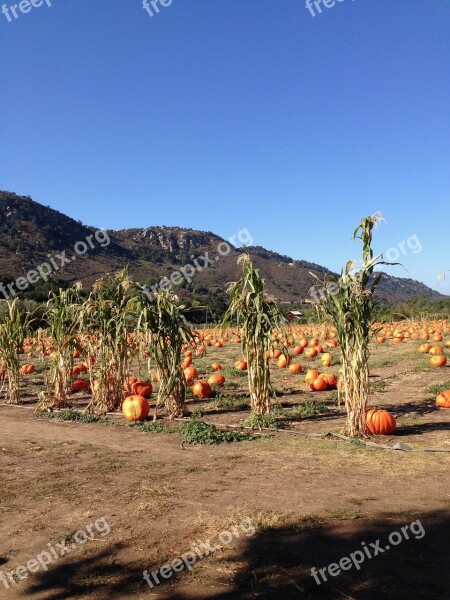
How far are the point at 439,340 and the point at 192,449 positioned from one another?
1757cm

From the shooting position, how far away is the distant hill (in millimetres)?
67625

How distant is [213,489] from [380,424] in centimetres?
319

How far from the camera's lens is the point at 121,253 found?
96500 mm

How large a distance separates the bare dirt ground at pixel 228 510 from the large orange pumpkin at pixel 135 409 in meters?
0.64

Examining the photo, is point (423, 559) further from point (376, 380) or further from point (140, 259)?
point (140, 259)

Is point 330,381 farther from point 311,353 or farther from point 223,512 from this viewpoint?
point 223,512

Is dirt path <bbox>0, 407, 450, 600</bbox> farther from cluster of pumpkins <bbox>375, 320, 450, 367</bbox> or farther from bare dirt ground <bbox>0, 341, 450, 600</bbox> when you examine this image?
cluster of pumpkins <bbox>375, 320, 450, 367</bbox>

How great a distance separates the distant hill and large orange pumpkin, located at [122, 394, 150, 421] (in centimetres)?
4445

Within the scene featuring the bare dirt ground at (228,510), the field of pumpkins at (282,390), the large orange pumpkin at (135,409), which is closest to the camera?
the bare dirt ground at (228,510)

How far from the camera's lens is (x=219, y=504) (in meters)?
4.57

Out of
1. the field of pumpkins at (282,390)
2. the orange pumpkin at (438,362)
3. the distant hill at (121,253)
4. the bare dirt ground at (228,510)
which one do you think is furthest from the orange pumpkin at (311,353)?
the distant hill at (121,253)

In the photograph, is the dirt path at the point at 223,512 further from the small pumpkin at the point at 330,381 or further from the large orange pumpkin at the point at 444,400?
the small pumpkin at the point at 330,381

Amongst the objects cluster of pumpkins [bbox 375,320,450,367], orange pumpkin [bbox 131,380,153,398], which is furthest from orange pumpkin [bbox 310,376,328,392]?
orange pumpkin [bbox 131,380,153,398]

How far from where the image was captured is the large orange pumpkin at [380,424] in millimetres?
7016
